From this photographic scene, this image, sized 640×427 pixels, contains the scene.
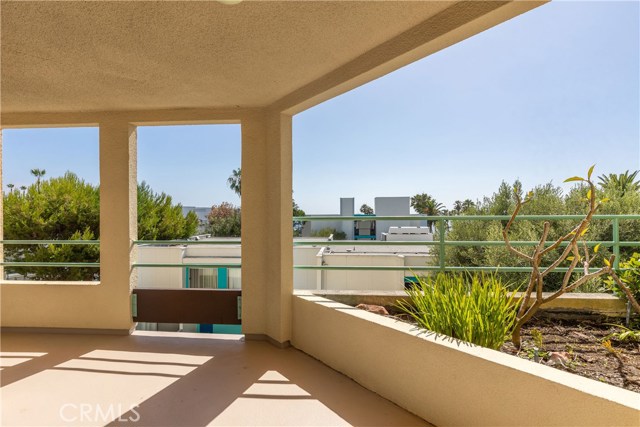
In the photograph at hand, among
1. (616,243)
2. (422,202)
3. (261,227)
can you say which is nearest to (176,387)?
(261,227)

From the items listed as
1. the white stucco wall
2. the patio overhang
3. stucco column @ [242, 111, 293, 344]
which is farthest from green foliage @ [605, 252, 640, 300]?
the white stucco wall

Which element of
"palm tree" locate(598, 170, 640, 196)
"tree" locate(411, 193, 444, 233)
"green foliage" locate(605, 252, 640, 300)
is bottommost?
"green foliage" locate(605, 252, 640, 300)

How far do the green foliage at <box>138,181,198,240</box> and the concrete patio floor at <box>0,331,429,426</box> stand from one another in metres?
4.94

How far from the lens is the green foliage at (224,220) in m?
16.9

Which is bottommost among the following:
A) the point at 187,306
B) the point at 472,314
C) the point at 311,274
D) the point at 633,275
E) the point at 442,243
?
the point at 187,306

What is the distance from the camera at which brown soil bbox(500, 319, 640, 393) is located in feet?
5.66

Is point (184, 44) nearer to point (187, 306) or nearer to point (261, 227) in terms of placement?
point (261, 227)

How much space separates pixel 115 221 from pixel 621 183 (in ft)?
29.6

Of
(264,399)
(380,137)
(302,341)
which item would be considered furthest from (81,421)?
(380,137)

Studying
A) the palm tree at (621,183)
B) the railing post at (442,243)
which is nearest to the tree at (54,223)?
the railing post at (442,243)

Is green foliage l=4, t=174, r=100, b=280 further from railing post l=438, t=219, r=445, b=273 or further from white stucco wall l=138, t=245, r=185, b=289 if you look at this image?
railing post l=438, t=219, r=445, b=273

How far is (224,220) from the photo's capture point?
17797mm

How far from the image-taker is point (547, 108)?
11.4 m

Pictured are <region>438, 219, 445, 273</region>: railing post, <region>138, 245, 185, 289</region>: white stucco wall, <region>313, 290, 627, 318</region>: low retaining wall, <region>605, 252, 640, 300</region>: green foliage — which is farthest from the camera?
<region>138, 245, 185, 289</region>: white stucco wall
